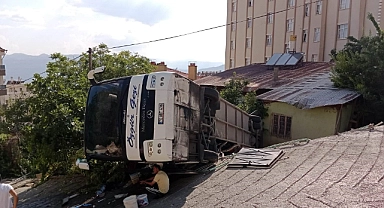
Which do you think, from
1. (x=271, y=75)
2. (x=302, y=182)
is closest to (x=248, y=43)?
(x=271, y=75)

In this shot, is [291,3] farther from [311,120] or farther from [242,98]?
[311,120]

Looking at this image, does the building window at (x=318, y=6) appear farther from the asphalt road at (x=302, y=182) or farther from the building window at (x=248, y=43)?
the asphalt road at (x=302, y=182)

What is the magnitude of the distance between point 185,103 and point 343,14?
26.3 meters

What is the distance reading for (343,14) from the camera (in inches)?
1105

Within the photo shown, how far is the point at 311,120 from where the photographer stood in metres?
13.0

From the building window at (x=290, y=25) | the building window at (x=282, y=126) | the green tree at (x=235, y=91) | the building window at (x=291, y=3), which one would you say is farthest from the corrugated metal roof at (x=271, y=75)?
the building window at (x=291, y=3)

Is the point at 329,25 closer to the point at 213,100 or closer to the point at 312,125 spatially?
the point at 312,125

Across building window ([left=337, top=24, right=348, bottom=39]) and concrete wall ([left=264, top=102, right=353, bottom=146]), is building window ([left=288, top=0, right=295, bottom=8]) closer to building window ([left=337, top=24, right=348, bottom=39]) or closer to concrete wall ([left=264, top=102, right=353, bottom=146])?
building window ([left=337, top=24, right=348, bottom=39])

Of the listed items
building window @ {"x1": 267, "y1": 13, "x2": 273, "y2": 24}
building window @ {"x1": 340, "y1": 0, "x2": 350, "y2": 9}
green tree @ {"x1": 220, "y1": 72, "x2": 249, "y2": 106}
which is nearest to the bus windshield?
green tree @ {"x1": 220, "y1": 72, "x2": 249, "y2": 106}

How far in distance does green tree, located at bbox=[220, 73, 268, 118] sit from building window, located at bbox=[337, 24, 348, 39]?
595 inches

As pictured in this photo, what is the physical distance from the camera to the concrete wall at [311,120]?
12.4 metres

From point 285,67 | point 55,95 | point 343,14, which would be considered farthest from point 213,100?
point 343,14

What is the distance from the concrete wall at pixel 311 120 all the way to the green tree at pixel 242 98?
516mm

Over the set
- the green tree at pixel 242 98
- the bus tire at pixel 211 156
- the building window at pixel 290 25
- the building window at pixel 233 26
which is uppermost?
the building window at pixel 233 26
